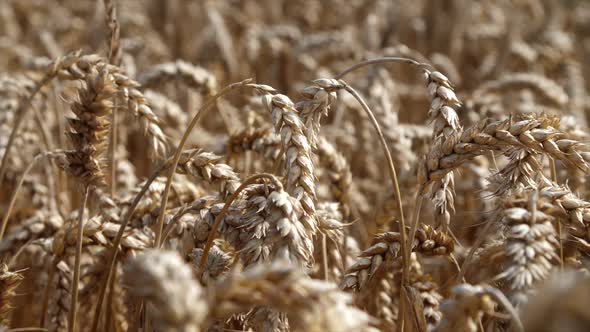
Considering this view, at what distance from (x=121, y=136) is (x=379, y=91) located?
150 centimetres

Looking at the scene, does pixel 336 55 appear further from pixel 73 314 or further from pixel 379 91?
pixel 73 314

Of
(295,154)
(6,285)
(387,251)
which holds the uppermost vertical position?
(295,154)

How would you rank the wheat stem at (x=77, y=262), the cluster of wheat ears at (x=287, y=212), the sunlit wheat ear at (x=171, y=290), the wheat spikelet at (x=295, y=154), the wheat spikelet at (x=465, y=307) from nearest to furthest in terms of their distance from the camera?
Result: the sunlit wheat ear at (x=171, y=290) < the cluster of wheat ears at (x=287, y=212) < the wheat spikelet at (x=465, y=307) < the wheat spikelet at (x=295, y=154) < the wheat stem at (x=77, y=262)

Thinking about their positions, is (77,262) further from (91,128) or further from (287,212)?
(287,212)

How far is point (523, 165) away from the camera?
77.3 inches

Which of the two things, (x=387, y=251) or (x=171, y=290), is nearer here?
(x=171, y=290)

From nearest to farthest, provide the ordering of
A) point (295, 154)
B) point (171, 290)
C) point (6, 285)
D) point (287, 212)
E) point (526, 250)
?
point (171, 290) → point (526, 250) → point (287, 212) → point (295, 154) → point (6, 285)

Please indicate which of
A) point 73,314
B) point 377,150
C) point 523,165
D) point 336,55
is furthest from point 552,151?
point 336,55

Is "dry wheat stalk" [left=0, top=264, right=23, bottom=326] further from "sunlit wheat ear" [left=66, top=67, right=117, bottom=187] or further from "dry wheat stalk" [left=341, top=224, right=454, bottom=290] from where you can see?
"dry wheat stalk" [left=341, top=224, right=454, bottom=290]

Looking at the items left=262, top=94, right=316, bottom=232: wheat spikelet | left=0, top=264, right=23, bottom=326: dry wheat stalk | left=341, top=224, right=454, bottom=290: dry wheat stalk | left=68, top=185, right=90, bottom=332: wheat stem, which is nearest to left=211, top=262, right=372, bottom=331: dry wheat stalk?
left=262, top=94, right=316, bottom=232: wheat spikelet

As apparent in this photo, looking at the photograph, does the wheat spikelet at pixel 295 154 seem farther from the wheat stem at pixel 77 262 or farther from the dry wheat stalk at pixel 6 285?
the dry wheat stalk at pixel 6 285

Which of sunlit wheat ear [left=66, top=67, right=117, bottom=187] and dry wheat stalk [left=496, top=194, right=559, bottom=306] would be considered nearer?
dry wheat stalk [left=496, top=194, right=559, bottom=306]

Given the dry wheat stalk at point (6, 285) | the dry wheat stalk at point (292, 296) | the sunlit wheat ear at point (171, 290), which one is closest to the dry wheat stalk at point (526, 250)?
A: the dry wheat stalk at point (292, 296)

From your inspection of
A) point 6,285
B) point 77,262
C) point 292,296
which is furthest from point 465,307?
point 6,285
